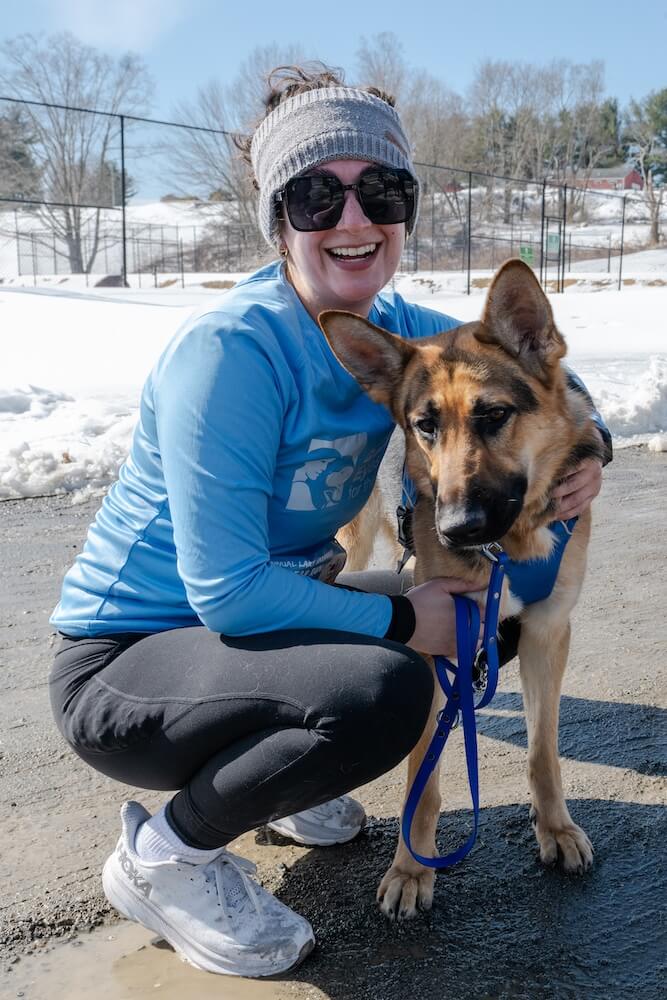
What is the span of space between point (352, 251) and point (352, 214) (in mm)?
107

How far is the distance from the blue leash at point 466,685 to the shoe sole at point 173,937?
40 centimetres

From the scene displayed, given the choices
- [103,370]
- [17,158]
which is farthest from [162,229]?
[103,370]

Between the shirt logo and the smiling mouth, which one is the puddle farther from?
the smiling mouth

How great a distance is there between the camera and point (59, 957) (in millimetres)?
2156

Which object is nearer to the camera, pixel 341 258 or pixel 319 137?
pixel 319 137

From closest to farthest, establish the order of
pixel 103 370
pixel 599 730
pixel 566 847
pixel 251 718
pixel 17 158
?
pixel 251 718
pixel 566 847
pixel 599 730
pixel 103 370
pixel 17 158

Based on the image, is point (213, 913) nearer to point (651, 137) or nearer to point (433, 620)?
point (433, 620)

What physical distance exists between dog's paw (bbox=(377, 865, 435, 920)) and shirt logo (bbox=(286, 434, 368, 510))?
0.96 meters

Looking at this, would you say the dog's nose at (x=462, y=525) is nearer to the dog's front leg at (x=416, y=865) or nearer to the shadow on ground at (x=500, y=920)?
the dog's front leg at (x=416, y=865)

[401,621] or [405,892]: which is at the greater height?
[401,621]

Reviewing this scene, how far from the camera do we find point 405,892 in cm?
233

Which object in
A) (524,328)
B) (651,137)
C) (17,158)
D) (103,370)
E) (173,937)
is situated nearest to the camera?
(173,937)

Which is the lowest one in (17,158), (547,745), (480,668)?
(547,745)

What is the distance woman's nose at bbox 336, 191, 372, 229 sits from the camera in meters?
2.45
